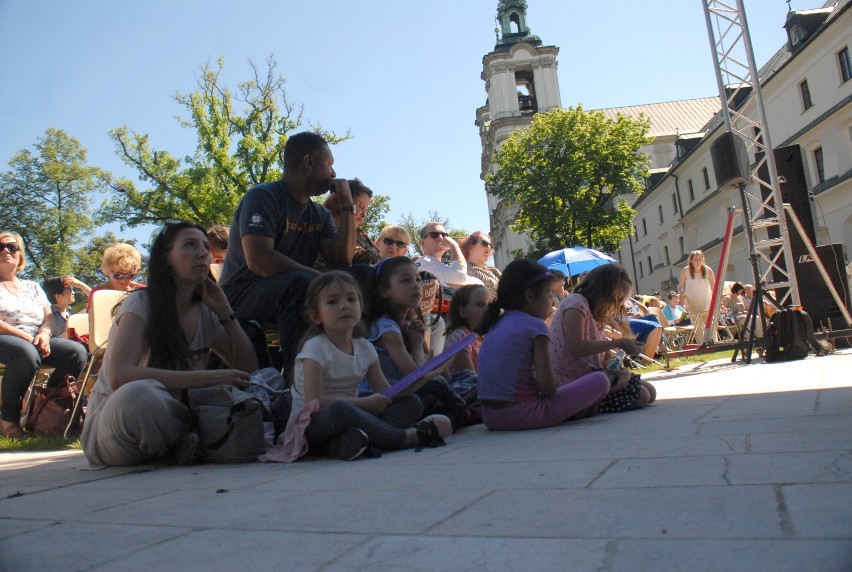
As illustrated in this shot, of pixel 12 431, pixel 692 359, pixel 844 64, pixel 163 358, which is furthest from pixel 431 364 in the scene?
pixel 844 64

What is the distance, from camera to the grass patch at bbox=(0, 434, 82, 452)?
19.1 feet

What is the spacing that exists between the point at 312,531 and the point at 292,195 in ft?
11.9

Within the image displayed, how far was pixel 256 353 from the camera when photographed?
15.5 feet

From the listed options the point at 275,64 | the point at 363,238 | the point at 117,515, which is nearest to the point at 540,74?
the point at 275,64

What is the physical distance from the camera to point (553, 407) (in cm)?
450

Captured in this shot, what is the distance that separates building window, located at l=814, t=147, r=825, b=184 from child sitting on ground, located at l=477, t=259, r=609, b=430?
31327 millimetres

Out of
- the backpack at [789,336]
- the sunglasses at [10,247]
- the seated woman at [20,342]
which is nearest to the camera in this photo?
the seated woman at [20,342]

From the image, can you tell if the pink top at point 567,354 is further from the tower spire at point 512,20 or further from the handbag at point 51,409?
the tower spire at point 512,20

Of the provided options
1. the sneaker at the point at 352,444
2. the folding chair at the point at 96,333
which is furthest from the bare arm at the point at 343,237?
the folding chair at the point at 96,333

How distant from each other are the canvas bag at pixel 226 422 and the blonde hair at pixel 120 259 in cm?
350

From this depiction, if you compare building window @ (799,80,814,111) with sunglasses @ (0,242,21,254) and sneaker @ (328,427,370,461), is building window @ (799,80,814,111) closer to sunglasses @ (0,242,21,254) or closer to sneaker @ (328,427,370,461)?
sunglasses @ (0,242,21,254)

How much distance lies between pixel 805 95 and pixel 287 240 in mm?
33607

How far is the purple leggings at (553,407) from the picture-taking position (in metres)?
4.49

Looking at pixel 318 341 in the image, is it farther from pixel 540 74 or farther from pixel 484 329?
pixel 540 74
